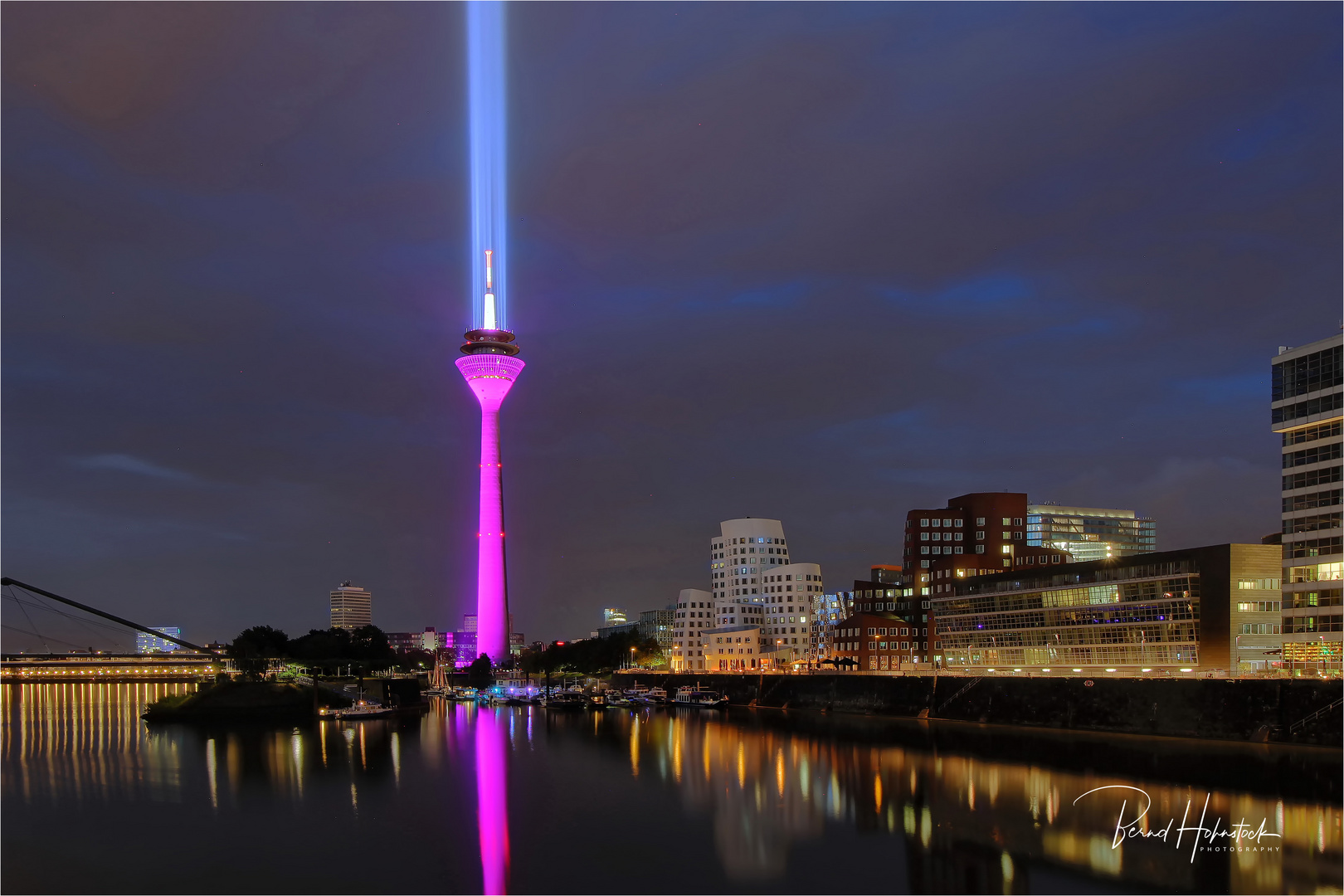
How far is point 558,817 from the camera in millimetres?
55969

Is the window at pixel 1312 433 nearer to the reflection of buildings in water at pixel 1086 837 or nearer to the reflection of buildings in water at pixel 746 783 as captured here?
the reflection of buildings in water at pixel 1086 837

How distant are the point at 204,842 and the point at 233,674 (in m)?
94.6

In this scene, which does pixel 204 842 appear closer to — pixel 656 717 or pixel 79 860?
pixel 79 860

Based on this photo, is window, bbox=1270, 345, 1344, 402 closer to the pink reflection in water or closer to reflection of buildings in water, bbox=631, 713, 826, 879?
reflection of buildings in water, bbox=631, 713, 826, 879

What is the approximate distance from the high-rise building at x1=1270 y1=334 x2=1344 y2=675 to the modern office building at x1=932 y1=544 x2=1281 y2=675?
3.24 metres

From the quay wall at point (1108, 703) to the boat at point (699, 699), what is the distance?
15.0 m

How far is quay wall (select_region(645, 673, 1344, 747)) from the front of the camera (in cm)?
7481

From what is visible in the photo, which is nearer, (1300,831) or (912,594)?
(1300,831)

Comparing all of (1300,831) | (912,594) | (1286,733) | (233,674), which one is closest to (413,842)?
(1300,831)

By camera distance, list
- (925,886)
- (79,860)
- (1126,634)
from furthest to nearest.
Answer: (1126,634), (79,860), (925,886)

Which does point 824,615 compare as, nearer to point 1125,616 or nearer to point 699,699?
point 699,699

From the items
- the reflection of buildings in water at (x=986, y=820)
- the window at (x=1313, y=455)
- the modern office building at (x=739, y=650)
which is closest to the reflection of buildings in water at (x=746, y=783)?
the reflection of buildings in water at (x=986, y=820)

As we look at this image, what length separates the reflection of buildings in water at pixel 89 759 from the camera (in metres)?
67.8

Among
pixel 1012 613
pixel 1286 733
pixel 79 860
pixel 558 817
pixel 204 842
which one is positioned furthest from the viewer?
pixel 1012 613
